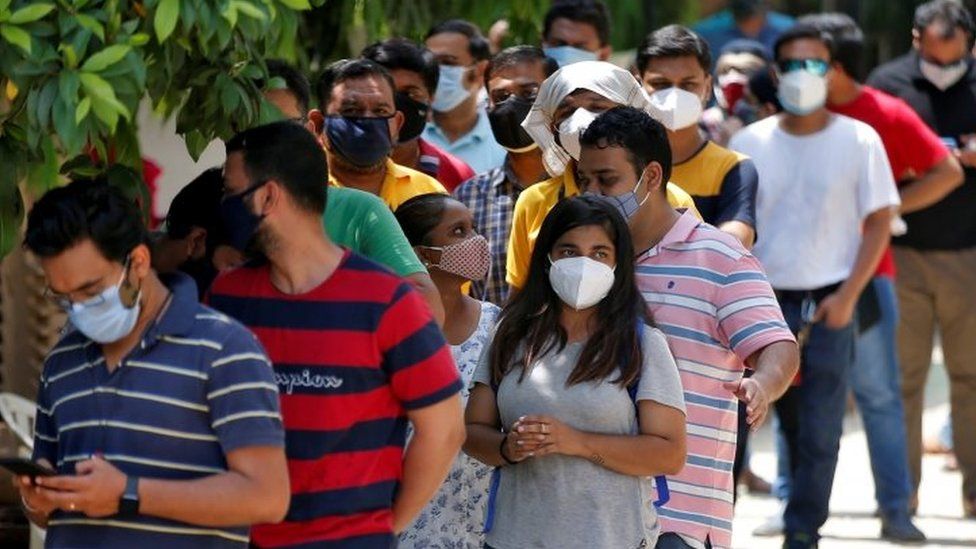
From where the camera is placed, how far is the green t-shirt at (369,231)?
4.96m

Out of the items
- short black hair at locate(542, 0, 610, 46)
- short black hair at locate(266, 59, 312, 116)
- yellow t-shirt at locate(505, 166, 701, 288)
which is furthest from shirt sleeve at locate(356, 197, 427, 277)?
short black hair at locate(542, 0, 610, 46)

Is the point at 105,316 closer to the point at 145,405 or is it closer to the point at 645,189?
the point at 145,405

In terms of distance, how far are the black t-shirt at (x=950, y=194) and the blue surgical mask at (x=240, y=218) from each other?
571 cm

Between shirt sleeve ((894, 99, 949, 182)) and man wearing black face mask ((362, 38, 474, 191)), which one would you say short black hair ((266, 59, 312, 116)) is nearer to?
man wearing black face mask ((362, 38, 474, 191))

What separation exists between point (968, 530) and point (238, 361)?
5.98 metres

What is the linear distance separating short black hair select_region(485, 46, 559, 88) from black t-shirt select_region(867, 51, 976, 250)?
2.75 meters

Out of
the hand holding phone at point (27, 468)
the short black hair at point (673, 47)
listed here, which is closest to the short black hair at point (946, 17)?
the short black hair at point (673, 47)

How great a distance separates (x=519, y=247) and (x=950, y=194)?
3.97 m

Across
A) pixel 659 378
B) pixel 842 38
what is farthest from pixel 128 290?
pixel 842 38

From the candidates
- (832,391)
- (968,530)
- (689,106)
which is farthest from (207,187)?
(968,530)

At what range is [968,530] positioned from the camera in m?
9.27

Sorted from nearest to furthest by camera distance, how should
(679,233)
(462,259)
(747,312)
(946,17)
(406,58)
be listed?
(747,312)
(679,233)
(462,259)
(406,58)
(946,17)

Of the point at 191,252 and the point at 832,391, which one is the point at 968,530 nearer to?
the point at 832,391

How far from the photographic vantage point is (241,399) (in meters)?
3.98
